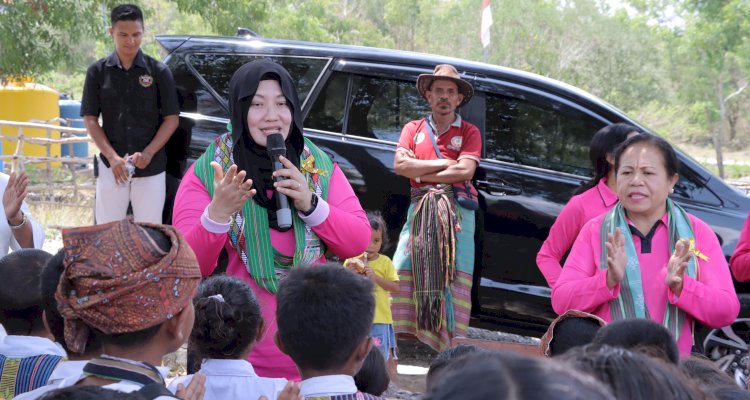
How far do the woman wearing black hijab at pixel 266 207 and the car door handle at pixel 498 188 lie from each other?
224 cm

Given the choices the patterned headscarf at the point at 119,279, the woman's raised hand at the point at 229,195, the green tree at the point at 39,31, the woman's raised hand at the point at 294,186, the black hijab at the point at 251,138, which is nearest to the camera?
the patterned headscarf at the point at 119,279

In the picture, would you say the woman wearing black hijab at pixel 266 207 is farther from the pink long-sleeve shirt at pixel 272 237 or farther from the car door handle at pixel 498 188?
the car door handle at pixel 498 188

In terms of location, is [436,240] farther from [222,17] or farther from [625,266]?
→ [222,17]

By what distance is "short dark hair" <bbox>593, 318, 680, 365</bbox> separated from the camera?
255cm

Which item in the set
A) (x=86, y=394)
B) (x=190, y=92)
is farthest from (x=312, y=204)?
(x=190, y=92)

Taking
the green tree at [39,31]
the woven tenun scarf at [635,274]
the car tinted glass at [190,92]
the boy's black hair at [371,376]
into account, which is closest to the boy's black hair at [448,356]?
the boy's black hair at [371,376]

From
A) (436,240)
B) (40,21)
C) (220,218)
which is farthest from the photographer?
(40,21)

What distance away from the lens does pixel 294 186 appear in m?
3.43

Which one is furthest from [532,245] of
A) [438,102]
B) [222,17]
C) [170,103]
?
[222,17]

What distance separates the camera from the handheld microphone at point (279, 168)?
11.5 feet

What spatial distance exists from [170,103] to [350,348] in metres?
3.81

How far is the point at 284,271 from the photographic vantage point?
3.62 meters

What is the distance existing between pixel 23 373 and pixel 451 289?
10.5 ft

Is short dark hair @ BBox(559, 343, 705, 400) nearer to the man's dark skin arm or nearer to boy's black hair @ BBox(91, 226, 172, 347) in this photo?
boy's black hair @ BBox(91, 226, 172, 347)
